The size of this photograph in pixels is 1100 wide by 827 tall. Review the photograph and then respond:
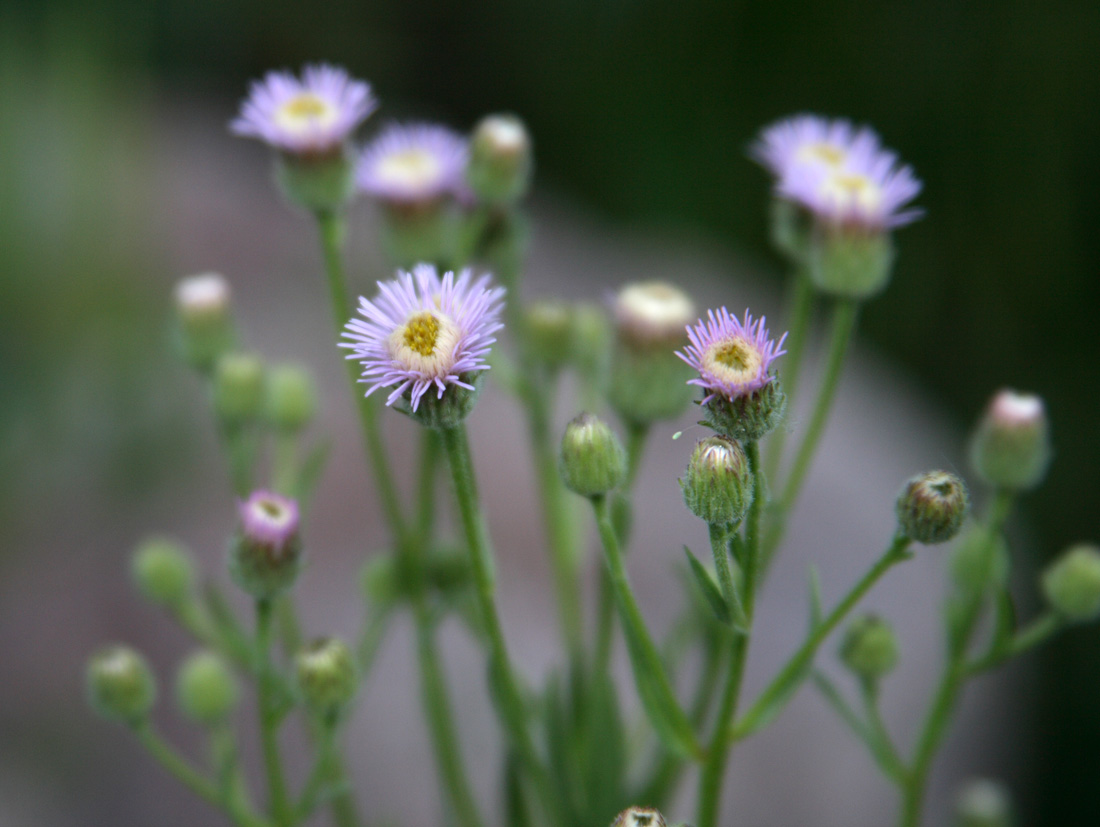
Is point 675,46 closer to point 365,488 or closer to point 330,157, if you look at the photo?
point 365,488

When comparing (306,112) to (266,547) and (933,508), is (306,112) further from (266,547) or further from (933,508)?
(933,508)

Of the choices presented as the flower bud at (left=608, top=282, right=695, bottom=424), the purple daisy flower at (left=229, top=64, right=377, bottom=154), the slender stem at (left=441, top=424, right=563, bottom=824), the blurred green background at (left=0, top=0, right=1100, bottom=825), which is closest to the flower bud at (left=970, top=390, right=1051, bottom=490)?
the flower bud at (left=608, top=282, right=695, bottom=424)

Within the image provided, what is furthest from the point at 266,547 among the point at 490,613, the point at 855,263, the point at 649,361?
the point at 855,263

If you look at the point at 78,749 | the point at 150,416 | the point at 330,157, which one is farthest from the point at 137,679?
the point at 150,416

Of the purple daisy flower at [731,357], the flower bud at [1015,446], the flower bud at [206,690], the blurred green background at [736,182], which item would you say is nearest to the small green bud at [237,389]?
the flower bud at [206,690]

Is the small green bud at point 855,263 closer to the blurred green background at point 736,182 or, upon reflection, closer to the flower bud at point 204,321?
the flower bud at point 204,321

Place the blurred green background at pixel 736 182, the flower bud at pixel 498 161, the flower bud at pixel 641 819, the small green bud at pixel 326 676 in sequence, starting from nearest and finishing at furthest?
the flower bud at pixel 641 819
the small green bud at pixel 326 676
the flower bud at pixel 498 161
the blurred green background at pixel 736 182

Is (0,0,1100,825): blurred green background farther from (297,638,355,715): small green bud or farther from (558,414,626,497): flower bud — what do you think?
(558,414,626,497): flower bud
